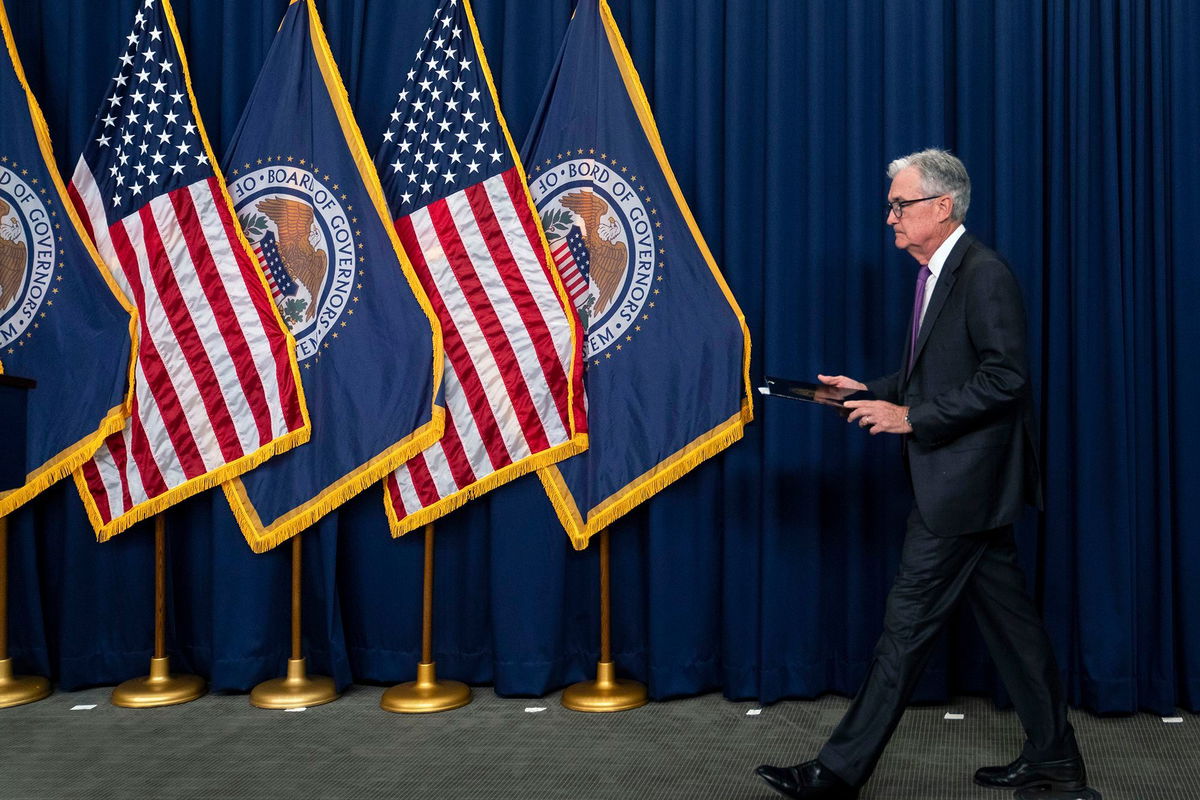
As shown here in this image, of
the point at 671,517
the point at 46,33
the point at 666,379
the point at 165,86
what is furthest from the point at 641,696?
the point at 46,33

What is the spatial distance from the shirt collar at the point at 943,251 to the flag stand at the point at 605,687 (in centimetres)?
132

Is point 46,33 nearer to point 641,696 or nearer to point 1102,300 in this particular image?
point 641,696

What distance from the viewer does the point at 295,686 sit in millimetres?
3514

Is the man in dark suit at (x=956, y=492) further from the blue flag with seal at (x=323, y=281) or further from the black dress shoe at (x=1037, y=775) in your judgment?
the blue flag with seal at (x=323, y=281)

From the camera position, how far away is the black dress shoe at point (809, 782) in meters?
2.49

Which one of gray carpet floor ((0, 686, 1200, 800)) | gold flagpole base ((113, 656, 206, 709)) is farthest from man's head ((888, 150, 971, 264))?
gold flagpole base ((113, 656, 206, 709))

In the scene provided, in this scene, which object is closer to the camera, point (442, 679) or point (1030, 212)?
point (1030, 212)

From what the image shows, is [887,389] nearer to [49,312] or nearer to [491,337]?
[491,337]

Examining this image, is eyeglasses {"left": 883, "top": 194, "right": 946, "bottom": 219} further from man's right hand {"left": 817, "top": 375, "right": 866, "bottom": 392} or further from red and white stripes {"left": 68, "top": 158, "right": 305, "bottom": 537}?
red and white stripes {"left": 68, "top": 158, "right": 305, "bottom": 537}

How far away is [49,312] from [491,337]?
1373 mm

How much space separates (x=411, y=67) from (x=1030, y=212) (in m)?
1.98

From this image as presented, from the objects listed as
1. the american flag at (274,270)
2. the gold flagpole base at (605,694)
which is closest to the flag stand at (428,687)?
the gold flagpole base at (605,694)

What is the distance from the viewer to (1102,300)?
3.36 meters

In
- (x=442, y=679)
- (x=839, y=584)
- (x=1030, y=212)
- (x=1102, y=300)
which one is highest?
(x=1030, y=212)
